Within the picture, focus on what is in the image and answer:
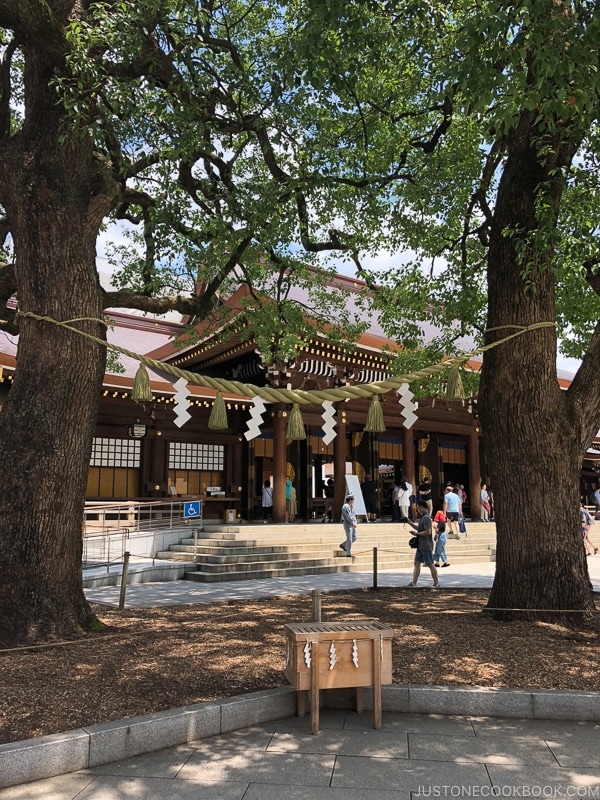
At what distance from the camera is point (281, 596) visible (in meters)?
8.75

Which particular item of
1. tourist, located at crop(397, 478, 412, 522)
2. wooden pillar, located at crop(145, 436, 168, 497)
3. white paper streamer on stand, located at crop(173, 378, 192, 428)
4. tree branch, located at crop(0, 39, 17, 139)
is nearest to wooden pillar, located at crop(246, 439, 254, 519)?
wooden pillar, located at crop(145, 436, 168, 497)

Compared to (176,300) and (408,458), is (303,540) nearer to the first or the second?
(408,458)

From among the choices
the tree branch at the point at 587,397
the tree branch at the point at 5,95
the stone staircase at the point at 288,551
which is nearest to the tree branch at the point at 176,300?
the tree branch at the point at 5,95

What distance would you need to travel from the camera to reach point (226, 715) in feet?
12.7

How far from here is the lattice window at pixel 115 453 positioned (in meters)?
15.7

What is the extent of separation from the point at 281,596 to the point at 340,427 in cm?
843

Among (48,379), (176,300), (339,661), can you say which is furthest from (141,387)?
(339,661)

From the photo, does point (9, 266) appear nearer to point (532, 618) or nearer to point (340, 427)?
point (532, 618)

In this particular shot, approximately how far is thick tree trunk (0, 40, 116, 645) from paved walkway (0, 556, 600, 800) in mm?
2261

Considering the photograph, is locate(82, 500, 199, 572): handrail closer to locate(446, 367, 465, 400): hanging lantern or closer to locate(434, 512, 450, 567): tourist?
locate(434, 512, 450, 567): tourist

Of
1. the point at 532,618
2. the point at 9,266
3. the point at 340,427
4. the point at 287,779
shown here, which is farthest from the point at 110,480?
the point at 287,779

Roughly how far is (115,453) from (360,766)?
45.4 feet

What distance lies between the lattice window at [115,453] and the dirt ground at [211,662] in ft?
30.9

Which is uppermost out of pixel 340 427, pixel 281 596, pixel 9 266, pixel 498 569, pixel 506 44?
pixel 506 44
